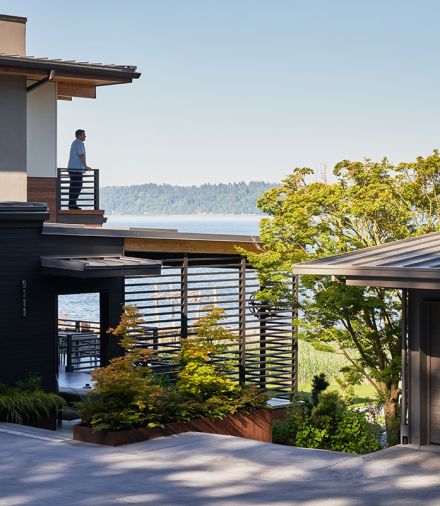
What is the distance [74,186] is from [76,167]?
47cm

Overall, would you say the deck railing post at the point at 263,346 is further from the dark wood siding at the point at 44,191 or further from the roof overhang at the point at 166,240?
the dark wood siding at the point at 44,191

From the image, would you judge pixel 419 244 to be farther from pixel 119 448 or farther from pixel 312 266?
pixel 119 448

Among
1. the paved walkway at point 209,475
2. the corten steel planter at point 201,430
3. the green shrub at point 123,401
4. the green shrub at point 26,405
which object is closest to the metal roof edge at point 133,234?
the green shrub at point 26,405

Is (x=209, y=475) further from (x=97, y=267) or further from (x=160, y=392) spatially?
(x=97, y=267)

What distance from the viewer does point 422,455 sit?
13133mm

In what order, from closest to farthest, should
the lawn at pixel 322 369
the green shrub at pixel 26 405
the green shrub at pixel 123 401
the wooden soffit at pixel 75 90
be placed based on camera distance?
the green shrub at pixel 123 401 < the green shrub at pixel 26 405 < the wooden soffit at pixel 75 90 < the lawn at pixel 322 369

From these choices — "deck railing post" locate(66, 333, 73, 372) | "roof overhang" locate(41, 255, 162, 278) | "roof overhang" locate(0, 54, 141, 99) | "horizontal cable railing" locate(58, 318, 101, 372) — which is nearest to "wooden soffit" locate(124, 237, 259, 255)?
"roof overhang" locate(41, 255, 162, 278)

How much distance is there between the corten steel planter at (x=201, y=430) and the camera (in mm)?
14320

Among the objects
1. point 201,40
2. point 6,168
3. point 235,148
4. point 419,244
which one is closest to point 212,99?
point 235,148

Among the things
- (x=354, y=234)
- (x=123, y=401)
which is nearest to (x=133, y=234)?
(x=354, y=234)

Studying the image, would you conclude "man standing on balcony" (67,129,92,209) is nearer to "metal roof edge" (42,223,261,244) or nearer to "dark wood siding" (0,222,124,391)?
"metal roof edge" (42,223,261,244)

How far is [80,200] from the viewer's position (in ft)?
85.3

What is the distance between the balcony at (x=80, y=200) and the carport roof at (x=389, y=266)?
483 inches

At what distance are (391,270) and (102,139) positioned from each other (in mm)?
149411
